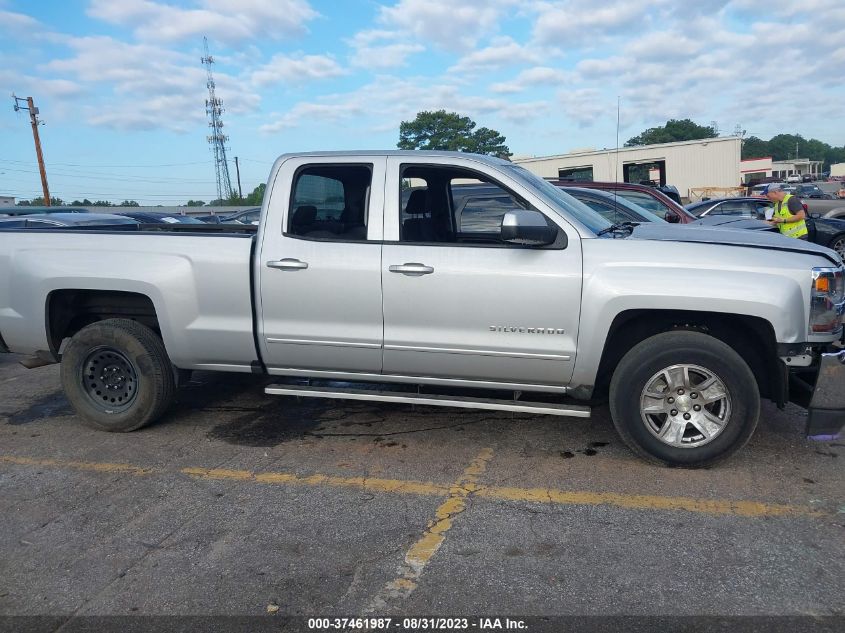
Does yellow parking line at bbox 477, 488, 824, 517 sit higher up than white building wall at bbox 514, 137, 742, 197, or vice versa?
white building wall at bbox 514, 137, 742, 197

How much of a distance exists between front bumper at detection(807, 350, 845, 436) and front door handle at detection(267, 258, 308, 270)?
317 cm

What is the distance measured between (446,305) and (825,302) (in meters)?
2.19

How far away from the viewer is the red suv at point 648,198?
9.63 metres

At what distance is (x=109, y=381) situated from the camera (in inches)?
206

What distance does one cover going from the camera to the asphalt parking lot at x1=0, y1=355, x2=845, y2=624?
2998mm

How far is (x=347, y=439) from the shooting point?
495 cm

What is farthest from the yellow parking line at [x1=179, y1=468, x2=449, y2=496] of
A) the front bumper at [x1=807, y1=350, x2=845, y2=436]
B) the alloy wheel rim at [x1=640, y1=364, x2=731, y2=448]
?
the front bumper at [x1=807, y1=350, x2=845, y2=436]

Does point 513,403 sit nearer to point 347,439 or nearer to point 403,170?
point 347,439

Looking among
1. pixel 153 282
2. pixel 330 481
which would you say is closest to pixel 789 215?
pixel 330 481

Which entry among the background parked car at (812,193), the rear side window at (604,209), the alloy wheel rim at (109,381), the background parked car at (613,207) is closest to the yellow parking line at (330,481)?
the alloy wheel rim at (109,381)

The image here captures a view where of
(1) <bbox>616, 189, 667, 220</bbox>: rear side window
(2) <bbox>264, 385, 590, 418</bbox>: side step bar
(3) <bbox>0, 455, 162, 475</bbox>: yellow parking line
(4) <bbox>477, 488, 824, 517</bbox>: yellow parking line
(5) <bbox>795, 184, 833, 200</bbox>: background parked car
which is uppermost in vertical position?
(1) <bbox>616, 189, 667, 220</bbox>: rear side window

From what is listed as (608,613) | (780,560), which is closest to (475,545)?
(608,613)

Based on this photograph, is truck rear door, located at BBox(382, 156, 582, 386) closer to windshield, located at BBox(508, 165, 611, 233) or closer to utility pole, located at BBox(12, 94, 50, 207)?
windshield, located at BBox(508, 165, 611, 233)

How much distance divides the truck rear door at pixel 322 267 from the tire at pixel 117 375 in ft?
2.93
